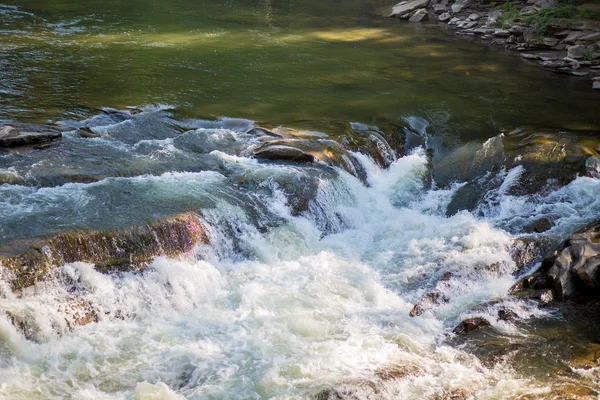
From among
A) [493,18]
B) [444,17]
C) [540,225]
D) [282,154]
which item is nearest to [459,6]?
[444,17]

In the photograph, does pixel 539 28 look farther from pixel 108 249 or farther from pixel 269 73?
pixel 108 249

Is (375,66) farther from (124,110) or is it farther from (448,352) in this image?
(448,352)

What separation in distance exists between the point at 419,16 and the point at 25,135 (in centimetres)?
2048

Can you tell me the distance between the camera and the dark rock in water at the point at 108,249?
7.24 m

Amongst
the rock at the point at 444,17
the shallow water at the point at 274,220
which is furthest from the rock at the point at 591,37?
the rock at the point at 444,17

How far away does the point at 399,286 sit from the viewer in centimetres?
872

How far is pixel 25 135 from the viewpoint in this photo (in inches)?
406

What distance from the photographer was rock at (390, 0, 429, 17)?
1093 inches

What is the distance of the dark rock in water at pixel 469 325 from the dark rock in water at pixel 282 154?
462 cm

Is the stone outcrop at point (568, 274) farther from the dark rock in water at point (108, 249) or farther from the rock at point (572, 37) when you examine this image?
the rock at point (572, 37)

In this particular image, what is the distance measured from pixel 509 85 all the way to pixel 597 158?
18.6 feet

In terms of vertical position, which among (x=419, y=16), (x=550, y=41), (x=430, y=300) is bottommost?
(x=430, y=300)

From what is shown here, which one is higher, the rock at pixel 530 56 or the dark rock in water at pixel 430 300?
the rock at pixel 530 56

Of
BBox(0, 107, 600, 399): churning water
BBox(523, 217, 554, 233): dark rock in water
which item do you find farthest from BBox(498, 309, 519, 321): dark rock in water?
BBox(523, 217, 554, 233): dark rock in water
